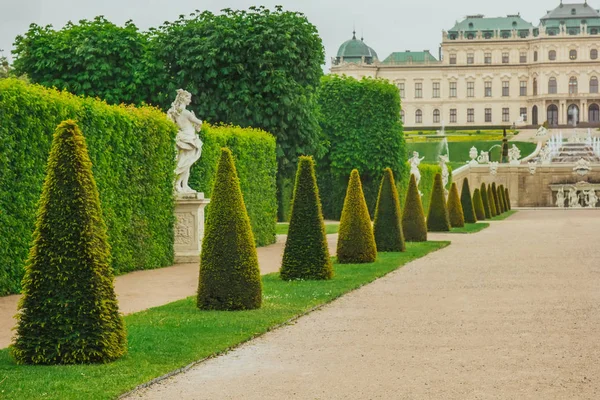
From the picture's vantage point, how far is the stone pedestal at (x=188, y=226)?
1245 cm

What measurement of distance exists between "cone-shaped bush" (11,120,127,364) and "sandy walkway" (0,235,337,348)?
2.65ft

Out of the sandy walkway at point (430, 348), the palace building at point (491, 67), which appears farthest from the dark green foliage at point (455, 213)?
the palace building at point (491, 67)

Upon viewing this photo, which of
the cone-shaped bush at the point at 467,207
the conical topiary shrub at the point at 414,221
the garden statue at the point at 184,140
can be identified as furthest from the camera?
the cone-shaped bush at the point at 467,207

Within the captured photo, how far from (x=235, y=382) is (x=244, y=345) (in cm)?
109

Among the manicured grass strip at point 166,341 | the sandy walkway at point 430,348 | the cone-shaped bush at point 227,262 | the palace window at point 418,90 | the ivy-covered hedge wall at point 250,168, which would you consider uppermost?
the palace window at point 418,90

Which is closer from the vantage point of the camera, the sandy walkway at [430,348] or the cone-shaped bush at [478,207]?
the sandy walkway at [430,348]

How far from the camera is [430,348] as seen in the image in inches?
224

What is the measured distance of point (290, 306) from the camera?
7637 mm

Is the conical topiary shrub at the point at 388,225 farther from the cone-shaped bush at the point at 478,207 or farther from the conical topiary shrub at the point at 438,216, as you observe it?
the cone-shaped bush at the point at 478,207

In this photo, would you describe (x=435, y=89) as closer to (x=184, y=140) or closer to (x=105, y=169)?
(x=184, y=140)

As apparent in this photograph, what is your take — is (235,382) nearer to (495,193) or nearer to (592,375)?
(592,375)

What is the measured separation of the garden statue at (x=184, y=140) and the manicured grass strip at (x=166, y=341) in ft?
10.9

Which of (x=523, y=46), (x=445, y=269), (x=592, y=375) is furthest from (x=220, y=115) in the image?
(x=523, y=46)

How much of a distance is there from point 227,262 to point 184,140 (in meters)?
5.34
